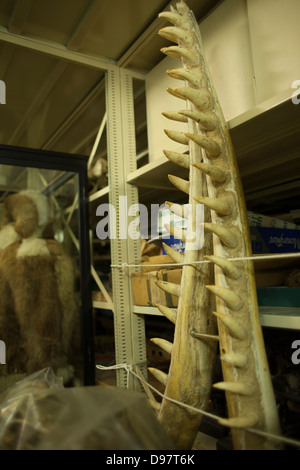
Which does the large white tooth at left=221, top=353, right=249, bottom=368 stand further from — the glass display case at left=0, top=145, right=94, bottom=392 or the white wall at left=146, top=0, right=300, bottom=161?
the glass display case at left=0, top=145, right=94, bottom=392

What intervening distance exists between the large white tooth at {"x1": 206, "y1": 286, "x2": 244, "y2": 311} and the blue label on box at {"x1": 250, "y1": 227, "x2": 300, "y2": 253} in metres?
0.29

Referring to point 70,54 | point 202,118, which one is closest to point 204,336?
point 202,118

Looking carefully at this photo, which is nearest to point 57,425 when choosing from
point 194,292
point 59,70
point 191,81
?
point 194,292

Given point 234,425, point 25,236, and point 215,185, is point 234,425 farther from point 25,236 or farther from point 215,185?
point 25,236

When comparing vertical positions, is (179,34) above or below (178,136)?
above

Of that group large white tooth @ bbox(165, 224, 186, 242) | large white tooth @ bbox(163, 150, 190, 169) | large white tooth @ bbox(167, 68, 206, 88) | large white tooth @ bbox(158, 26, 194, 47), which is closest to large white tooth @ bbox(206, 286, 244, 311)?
large white tooth @ bbox(165, 224, 186, 242)

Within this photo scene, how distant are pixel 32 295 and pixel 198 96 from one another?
102cm

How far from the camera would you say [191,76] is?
2.48 ft

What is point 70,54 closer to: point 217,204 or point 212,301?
point 217,204

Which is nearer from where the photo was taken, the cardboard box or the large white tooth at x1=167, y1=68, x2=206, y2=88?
the large white tooth at x1=167, y1=68, x2=206, y2=88

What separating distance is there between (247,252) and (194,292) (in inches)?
6.0

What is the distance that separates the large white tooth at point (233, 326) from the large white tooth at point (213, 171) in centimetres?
29

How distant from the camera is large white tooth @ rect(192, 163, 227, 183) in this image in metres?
0.68
